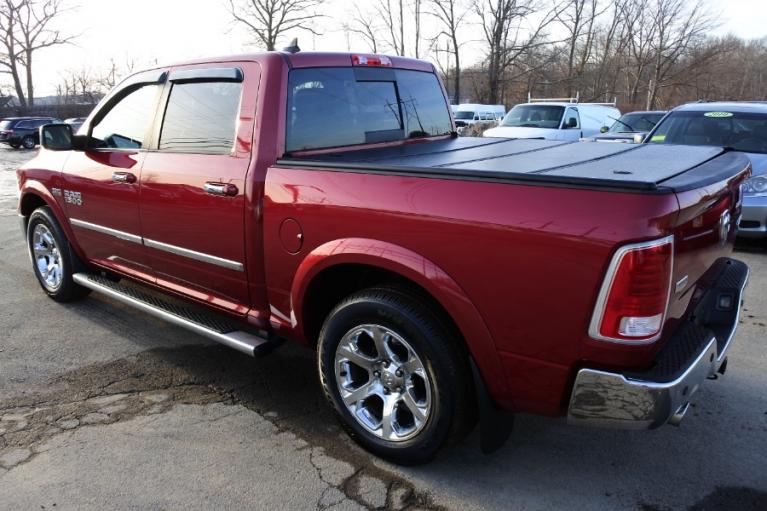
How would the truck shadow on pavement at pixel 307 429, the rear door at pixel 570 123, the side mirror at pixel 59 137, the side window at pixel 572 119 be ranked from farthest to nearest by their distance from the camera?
the side window at pixel 572 119, the rear door at pixel 570 123, the side mirror at pixel 59 137, the truck shadow on pavement at pixel 307 429

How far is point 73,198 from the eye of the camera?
14.6 ft

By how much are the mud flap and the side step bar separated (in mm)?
1264

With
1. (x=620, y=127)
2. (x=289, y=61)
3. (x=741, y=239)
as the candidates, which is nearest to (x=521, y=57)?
(x=620, y=127)

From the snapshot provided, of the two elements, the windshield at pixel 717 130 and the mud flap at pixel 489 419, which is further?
the windshield at pixel 717 130

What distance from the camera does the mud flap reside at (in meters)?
2.48

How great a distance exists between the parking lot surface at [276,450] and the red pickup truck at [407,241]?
0.29 m

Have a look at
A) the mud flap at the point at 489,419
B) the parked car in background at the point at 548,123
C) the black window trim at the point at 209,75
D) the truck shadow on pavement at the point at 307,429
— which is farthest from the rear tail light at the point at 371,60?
the parked car in background at the point at 548,123

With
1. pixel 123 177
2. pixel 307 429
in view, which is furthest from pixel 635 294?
pixel 123 177

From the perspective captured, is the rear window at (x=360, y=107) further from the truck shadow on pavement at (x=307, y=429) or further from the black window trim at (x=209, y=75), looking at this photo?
the truck shadow on pavement at (x=307, y=429)

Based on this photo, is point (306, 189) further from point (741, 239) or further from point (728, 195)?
point (741, 239)

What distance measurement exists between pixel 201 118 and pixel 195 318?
3.91 feet

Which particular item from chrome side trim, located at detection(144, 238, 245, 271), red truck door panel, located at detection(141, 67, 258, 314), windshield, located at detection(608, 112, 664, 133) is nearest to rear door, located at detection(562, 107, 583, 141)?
windshield, located at detection(608, 112, 664, 133)

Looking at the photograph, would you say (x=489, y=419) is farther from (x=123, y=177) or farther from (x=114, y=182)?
(x=114, y=182)

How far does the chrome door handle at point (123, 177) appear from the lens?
3.77 meters
